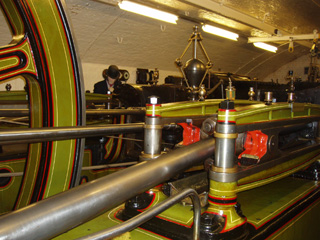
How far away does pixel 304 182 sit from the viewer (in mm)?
2361

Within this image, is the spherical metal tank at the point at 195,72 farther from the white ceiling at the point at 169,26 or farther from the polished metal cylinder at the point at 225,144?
the white ceiling at the point at 169,26

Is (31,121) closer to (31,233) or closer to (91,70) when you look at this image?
(31,233)

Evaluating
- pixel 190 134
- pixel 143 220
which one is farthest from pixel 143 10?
pixel 143 220

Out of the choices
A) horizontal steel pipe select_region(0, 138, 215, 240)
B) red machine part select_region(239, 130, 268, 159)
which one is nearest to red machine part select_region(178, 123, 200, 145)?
red machine part select_region(239, 130, 268, 159)

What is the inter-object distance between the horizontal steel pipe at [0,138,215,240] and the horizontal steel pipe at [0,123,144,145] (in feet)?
2.12

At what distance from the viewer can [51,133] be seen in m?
1.38

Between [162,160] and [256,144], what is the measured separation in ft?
2.77

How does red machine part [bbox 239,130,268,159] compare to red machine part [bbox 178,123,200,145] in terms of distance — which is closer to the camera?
red machine part [bbox 239,130,268,159]

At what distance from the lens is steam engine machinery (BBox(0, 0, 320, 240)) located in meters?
→ 0.86

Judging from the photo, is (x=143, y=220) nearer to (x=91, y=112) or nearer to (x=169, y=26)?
(x=91, y=112)

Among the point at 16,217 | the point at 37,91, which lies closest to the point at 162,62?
the point at 37,91

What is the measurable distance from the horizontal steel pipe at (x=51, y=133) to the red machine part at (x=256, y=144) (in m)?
0.70

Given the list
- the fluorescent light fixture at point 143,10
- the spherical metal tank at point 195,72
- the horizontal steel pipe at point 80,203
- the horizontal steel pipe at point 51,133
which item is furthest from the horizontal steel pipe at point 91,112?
the fluorescent light fixture at point 143,10

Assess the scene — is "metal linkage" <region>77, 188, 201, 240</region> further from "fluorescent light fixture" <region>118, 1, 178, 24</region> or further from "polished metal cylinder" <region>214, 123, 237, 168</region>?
"fluorescent light fixture" <region>118, 1, 178, 24</region>
